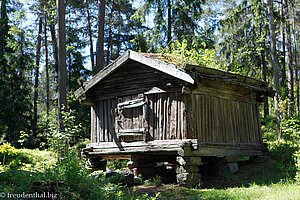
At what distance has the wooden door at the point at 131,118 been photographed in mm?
11375

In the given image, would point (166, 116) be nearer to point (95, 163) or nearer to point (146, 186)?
point (146, 186)

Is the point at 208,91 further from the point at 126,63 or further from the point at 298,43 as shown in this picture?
the point at 298,43

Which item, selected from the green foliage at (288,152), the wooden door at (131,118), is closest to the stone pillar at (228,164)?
the green foliage at (288,152)

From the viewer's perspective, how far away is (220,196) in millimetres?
8078

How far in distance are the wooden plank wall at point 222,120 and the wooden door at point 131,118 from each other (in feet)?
6.13

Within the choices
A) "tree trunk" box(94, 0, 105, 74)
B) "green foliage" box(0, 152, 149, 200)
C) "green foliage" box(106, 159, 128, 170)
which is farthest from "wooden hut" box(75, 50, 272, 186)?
"tree trunk" box(94, 0, 105, 74)

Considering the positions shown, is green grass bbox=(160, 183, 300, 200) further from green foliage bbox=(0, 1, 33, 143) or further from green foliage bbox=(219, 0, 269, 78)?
green foliage bbox=(0, 1, 33, 143)

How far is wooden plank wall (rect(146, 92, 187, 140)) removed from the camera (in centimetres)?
1048

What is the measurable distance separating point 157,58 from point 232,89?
3.37m

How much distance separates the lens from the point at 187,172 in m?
9.93

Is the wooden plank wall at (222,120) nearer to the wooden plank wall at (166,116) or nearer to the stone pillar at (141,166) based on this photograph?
the wooden plank wall at (166,116)

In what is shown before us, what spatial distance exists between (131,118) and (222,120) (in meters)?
3.37

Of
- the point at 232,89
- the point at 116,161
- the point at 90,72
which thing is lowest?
the point at 116,161

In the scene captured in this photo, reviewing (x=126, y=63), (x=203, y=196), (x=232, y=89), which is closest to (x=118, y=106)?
(x=126, y=63)
